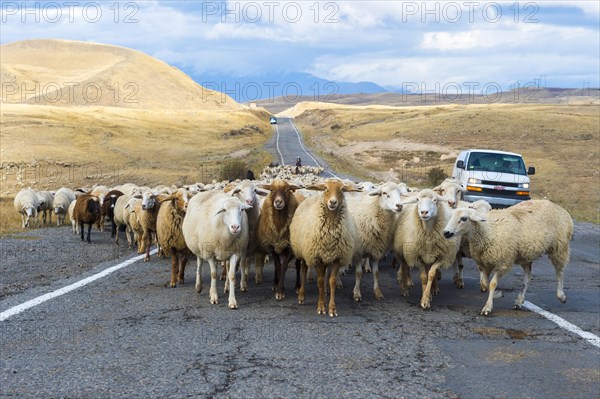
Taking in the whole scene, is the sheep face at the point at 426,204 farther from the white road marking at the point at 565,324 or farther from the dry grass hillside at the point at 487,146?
the dry grass hillside at the point at 487,146

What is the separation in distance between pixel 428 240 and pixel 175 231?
4437mm

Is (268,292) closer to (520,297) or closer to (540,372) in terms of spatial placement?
(520,297)

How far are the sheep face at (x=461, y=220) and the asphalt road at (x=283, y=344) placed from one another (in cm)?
119

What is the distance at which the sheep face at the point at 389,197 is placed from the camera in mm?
10466

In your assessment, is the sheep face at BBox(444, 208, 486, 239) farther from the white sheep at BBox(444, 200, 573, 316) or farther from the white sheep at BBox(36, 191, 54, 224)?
the white sheep at BBox(36, 191, 54, 224)

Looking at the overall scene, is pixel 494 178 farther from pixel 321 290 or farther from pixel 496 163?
pixel 321 290

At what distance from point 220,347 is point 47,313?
2.92 m

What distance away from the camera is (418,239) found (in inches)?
402

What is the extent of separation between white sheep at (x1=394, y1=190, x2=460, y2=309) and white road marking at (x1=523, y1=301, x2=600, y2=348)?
140 cm

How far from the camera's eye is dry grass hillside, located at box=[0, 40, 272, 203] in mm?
43688

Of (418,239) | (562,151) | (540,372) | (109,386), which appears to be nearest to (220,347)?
(109,386)

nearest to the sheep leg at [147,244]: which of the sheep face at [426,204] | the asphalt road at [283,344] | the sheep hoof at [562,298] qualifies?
the asphalt road at [283,344]

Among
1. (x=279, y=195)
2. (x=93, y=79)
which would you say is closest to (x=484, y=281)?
(x=279, y=195)

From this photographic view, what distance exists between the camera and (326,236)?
9.51 m
